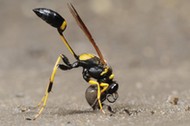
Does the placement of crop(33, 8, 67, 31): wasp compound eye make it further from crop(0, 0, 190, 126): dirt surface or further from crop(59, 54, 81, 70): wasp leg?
crop(0, 0, 190, 126): dirt surface

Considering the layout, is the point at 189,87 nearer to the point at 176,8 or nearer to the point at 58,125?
the point at 58,125

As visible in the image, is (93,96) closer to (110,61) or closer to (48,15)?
(48,15)

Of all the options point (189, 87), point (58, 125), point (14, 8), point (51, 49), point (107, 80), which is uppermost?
point (14, 8)

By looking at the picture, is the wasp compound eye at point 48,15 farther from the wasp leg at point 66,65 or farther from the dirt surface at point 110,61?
the dirt surface at point 110,61

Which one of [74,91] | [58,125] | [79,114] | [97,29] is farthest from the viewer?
[97,29]

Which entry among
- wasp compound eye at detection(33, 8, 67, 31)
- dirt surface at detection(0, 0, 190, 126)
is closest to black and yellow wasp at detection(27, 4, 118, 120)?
wasp compound eye at detection(33, 8, 67, 31)

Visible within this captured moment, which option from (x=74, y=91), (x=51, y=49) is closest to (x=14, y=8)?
(x=51, y=49)

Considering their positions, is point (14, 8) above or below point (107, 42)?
above

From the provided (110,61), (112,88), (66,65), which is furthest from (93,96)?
(110,61)

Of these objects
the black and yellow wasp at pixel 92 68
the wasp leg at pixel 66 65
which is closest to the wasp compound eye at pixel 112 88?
the black and yellow wasp at pixel 92 68
